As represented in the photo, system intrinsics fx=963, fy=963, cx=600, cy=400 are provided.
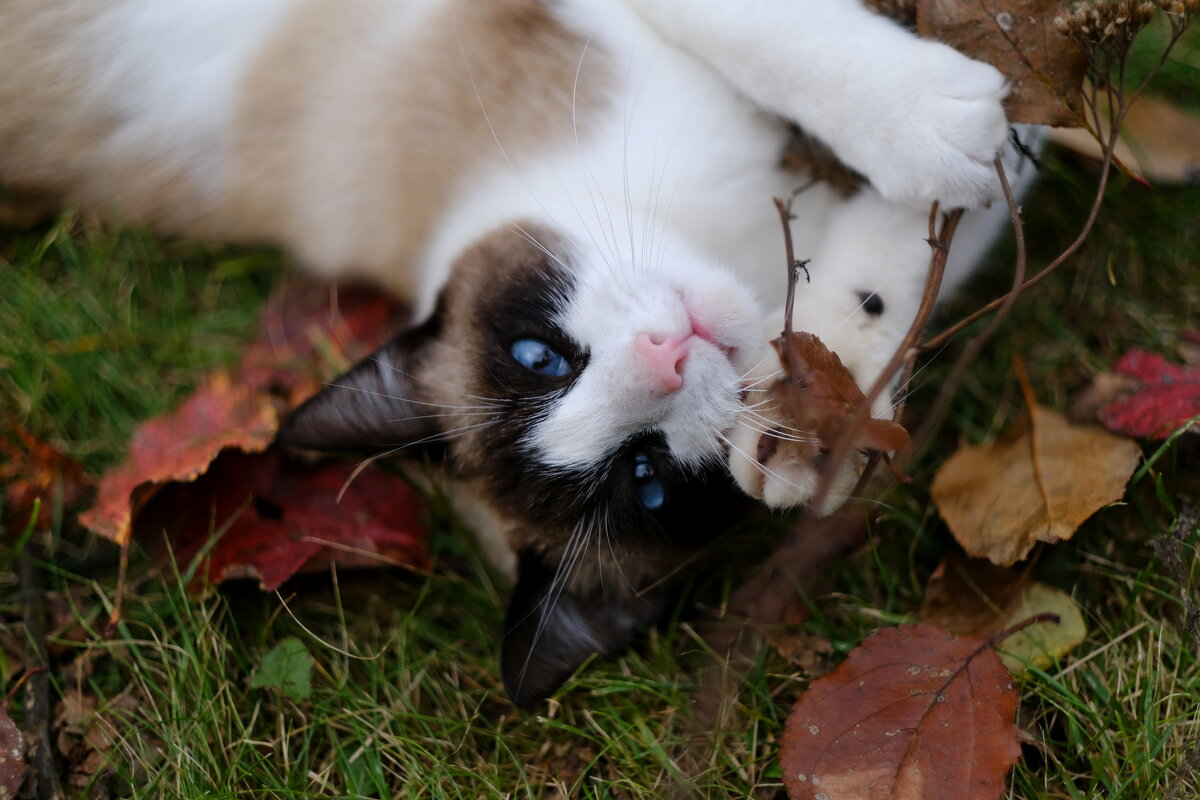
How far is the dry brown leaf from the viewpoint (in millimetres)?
1558

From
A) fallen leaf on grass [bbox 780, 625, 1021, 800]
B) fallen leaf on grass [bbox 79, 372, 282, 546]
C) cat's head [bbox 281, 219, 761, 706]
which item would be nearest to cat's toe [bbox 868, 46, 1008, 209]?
cat's head [bbox 281, 219, 761, 706]

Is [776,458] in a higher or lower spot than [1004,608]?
higher

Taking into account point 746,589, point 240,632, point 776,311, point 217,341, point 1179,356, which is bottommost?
point 240,632

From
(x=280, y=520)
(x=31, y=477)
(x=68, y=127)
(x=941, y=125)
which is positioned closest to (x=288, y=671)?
(x=280, y=520)

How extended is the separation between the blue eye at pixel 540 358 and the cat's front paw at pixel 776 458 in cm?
32

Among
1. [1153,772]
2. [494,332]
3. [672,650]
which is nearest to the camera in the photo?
[1153,772]

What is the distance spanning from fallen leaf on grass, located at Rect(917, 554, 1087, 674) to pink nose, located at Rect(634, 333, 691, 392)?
2.30 ft

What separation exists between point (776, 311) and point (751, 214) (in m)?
0.19

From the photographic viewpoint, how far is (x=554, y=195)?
182cm

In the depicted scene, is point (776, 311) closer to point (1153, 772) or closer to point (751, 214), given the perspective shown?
point (751, 214)

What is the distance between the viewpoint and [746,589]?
6.19 feet

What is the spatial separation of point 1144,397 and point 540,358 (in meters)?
1.11

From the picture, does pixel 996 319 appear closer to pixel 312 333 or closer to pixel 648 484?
pixel 648 484

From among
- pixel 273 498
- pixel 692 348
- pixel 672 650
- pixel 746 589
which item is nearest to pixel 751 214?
pixel 692 348
